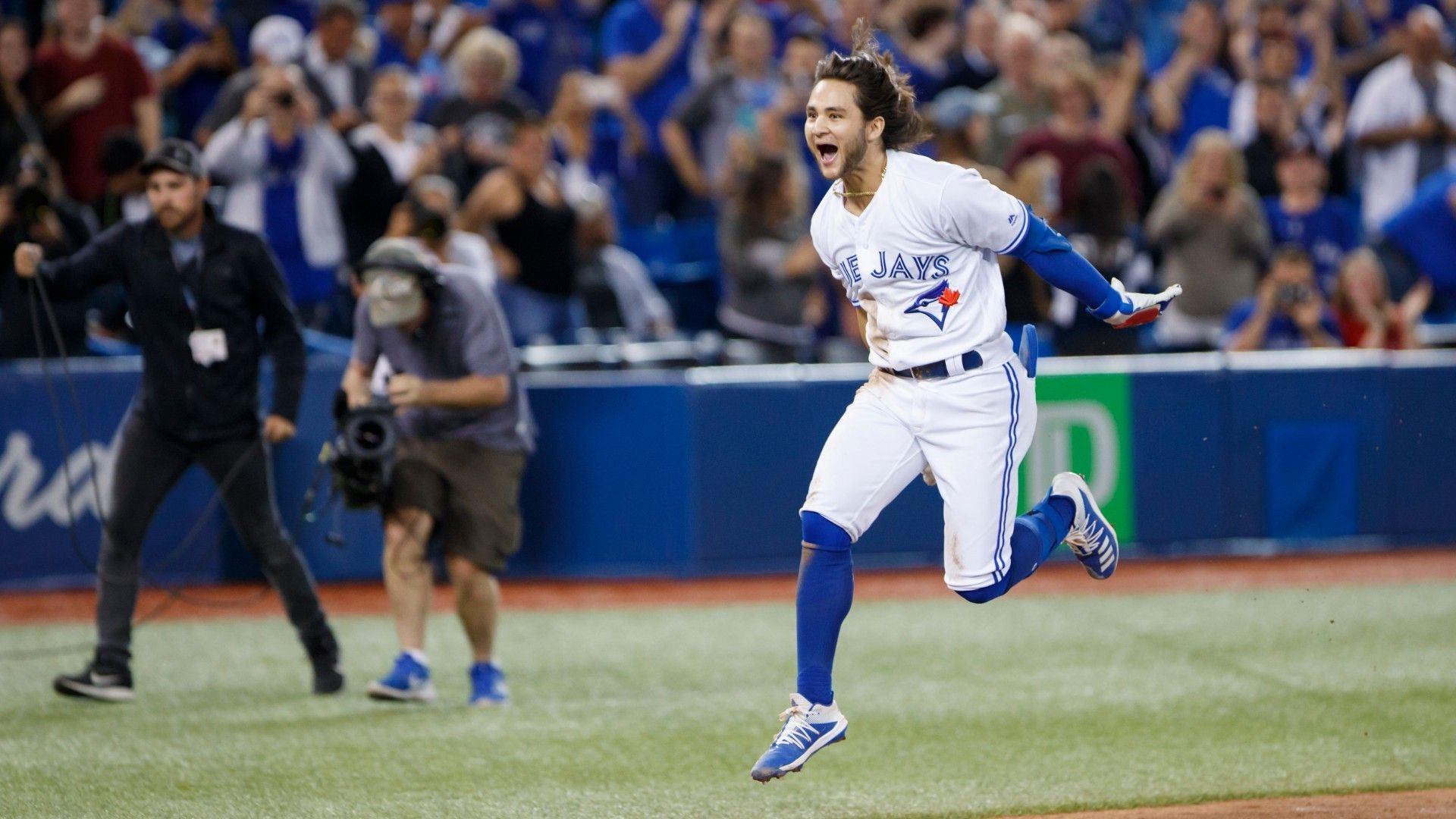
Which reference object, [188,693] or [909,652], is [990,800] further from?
[188,693]

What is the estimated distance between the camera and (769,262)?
11.6m

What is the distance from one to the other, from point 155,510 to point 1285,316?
734cm

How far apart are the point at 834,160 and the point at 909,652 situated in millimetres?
3787

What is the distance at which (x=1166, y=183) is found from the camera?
13.7 m

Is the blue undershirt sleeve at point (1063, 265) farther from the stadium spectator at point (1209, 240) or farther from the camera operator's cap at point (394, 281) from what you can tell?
the stadium spectator at point (1209, 240)

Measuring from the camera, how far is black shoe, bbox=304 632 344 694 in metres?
7.45

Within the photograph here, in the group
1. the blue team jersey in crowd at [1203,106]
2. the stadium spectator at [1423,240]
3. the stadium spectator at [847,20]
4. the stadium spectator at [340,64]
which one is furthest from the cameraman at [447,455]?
the blue team jersey in crowd at [1203,106]

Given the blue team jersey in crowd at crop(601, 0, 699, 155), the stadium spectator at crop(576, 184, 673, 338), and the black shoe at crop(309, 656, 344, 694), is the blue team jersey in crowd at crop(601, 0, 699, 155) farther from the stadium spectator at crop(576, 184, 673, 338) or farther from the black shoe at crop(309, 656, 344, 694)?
the black shoe at crop(309, 656, 344, 694)

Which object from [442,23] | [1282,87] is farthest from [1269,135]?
[442,23]

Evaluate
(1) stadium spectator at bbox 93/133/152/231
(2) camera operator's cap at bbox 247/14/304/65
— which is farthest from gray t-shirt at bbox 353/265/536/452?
(2) camera operator's cap at bbox 247/14/304/65

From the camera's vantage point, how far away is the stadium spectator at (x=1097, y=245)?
11422 mm

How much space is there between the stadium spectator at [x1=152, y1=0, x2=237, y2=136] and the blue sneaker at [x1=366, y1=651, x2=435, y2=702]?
5.94 meters

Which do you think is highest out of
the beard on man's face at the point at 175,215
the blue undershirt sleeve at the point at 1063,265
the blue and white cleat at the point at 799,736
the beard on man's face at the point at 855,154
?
the beard on man's face at the point at 855,154

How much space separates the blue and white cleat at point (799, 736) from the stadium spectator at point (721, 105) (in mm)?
7932
